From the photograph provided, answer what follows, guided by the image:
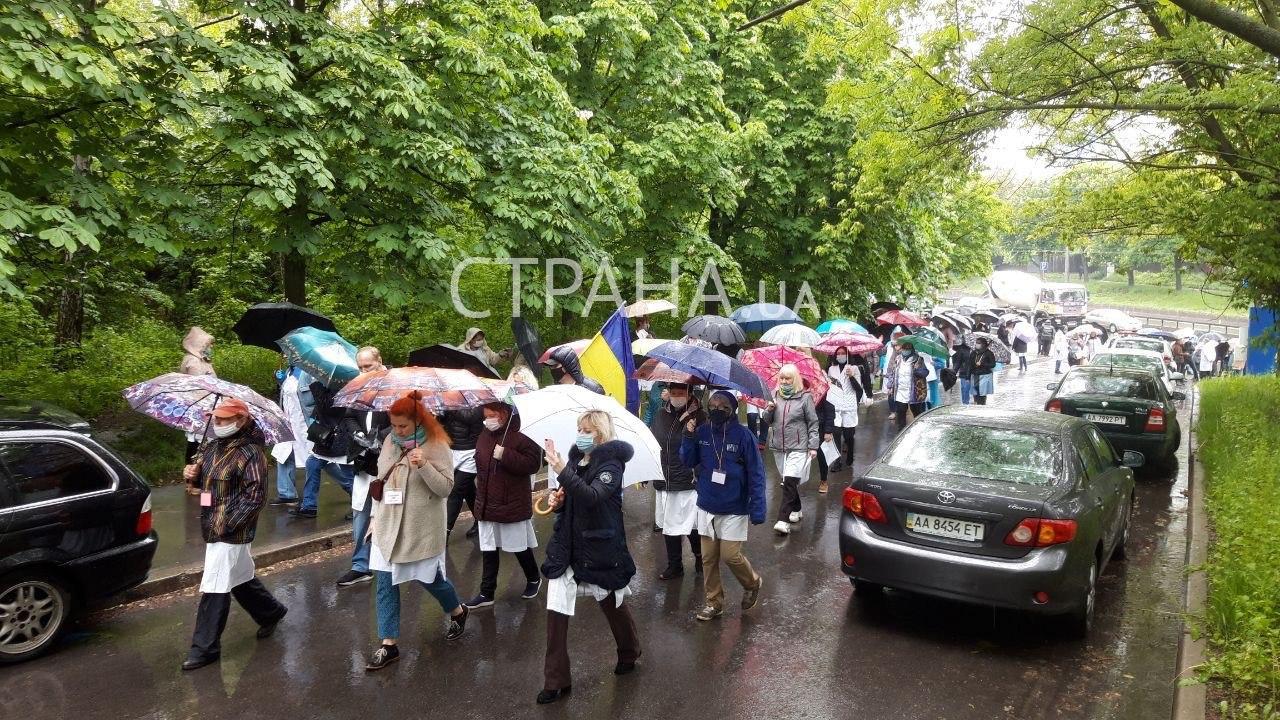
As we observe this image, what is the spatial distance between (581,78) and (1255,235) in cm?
1105

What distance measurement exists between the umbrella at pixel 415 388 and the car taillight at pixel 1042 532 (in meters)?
3.65

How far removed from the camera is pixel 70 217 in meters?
7.16

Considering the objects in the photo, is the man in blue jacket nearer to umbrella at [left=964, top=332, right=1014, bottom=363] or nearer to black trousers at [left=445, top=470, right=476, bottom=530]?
black trousers at [left=445, top=470, right=476, bottom=530]

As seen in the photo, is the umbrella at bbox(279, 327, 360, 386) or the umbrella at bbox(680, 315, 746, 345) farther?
the umbrella at bbox(680, 315, 746, 345)

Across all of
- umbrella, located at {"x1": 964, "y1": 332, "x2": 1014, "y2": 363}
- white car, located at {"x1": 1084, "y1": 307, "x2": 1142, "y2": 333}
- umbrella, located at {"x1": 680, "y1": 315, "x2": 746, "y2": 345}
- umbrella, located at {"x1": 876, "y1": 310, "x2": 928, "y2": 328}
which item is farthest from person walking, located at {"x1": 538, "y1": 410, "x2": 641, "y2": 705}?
white car, located at {"x1": 1084, "y1": 307, "x2": 1142, "y2": 333}

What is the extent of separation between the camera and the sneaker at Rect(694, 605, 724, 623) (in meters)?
6.36

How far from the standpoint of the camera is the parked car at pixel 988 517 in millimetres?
5582

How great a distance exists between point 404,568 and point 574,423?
146 cm

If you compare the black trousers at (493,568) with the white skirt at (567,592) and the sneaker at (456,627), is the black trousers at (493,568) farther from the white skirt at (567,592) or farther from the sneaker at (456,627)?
the white skirt at (567,592)

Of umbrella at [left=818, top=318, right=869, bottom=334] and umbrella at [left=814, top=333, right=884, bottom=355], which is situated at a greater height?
umbrella at [left=818, top=318, right=869, bottom=334]

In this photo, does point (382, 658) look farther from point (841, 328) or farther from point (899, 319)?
point (899, 319)

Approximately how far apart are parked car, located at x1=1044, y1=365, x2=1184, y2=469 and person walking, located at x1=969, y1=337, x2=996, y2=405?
412cm

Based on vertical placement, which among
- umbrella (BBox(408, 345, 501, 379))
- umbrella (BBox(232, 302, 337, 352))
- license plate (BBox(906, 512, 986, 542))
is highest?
umbrella (BBox(232, 302, 337, 352))

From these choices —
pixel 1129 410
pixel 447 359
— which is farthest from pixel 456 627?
pixel 1129 410
